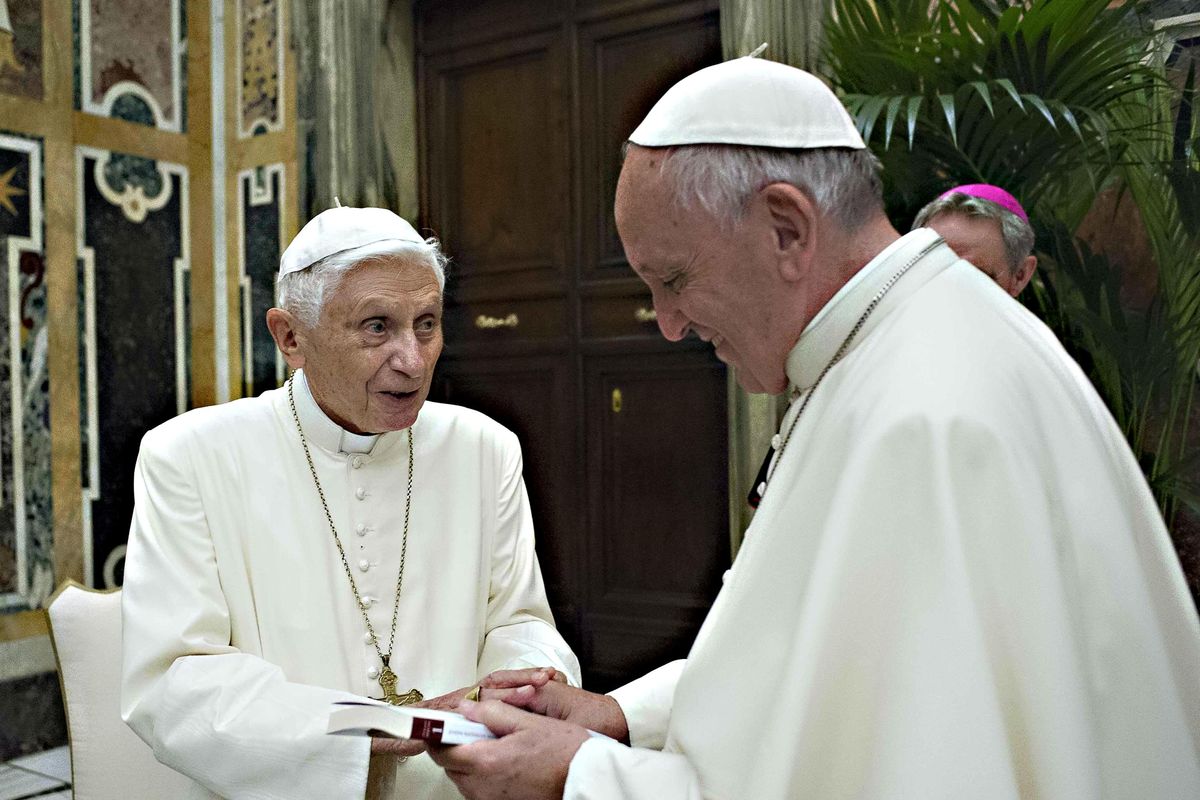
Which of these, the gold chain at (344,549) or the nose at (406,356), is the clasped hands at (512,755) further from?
the nose at (406,356)

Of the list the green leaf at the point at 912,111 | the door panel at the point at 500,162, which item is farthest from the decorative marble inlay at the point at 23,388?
the green leaf at the point at 912,111

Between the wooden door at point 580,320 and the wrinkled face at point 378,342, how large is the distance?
249 cm

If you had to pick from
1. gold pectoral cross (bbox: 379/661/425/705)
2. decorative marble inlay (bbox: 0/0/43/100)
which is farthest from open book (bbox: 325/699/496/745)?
decorative marble inlay (bbox: 0/0/43/100)

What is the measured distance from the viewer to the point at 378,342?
2295 mm

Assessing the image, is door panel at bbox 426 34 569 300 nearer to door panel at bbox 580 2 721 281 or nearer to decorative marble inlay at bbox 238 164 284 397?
door panel at bbox 580 2 721 281

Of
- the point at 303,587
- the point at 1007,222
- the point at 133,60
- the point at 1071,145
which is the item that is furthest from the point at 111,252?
the point at 1071,145

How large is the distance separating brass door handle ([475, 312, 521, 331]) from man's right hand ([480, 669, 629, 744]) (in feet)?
11.3

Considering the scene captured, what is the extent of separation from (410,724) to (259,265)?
15.3 ft

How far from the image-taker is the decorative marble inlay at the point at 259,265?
18.6 ft

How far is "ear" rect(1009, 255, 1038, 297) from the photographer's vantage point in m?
3.00

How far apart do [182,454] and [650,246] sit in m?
1.26

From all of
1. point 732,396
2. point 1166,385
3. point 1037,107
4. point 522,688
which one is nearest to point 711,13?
point 732,396

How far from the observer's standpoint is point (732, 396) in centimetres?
438

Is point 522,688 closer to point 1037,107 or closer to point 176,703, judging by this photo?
point 176,703
